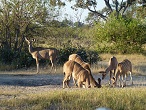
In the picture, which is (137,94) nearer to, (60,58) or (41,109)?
(41,109)

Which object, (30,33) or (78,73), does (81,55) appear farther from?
(78,73)

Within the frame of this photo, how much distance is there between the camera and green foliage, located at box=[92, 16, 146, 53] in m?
34.8

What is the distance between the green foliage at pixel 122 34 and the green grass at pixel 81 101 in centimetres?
2429

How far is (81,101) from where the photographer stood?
10062mm

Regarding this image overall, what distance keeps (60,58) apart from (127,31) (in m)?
12.3

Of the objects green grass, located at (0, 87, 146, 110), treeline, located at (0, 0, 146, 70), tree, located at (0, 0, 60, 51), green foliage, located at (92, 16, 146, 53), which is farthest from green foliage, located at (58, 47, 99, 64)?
green grass, located at (0, 87, 146, 110)

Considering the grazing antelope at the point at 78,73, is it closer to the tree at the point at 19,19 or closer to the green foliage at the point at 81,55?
the green foliage at the point at 81,55

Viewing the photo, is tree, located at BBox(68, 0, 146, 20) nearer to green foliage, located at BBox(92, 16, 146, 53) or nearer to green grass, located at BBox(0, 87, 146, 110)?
green foliage, located at BBox(92, 16, 146, 53)

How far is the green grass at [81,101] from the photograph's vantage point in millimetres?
9633

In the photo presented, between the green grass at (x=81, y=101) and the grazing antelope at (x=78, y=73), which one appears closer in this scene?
the green grass at (x=81, y=101)

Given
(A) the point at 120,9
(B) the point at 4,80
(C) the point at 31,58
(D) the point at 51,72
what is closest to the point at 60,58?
(C) the point at 31,58

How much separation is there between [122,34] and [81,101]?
25542mm

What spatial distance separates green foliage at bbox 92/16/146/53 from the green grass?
24292 mm

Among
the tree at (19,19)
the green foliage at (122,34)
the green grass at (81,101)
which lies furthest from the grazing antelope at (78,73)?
the green foliage at (122,34)
